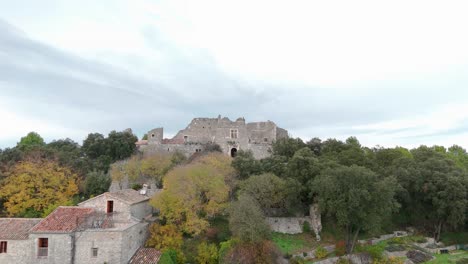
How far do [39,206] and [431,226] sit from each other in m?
36.1

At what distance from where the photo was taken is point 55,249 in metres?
21.7

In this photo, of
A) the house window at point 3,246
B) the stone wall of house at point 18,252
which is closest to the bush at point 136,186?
the stone wall of house at point 18,252

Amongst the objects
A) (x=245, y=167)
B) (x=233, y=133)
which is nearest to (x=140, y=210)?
(x=245, y=167)

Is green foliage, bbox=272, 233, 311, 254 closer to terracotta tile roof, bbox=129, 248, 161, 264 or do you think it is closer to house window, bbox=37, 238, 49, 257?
terracotta tile roof, bbox=129, 248, 161, 264

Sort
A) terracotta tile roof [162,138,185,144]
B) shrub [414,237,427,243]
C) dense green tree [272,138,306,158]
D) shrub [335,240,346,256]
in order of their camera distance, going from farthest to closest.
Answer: terracotta tile roof [162,138,185,144], dense green tree [272,138,306,158], shrub [414,237,427,243], shrub [335,240,346,256]

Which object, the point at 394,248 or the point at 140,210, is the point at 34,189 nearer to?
the point at 140,210

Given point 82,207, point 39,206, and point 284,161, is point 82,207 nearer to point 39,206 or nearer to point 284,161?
point 39,206

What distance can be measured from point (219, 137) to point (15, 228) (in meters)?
28.5

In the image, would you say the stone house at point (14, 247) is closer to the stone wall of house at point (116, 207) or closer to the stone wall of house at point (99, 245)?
the stone wall of house at point (99, 245)

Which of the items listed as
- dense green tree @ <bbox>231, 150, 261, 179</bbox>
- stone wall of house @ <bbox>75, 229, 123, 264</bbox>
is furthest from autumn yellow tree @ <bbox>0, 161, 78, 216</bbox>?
dense green tree @ <bbox>231, 150, 261, 179</bbox>

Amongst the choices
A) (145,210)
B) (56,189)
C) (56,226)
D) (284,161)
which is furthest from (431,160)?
(56,189)

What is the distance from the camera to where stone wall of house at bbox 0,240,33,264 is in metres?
21.8

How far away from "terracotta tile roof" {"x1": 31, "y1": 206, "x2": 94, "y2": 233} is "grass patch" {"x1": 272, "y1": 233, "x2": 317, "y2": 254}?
573 inches

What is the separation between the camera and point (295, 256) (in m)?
24.6
